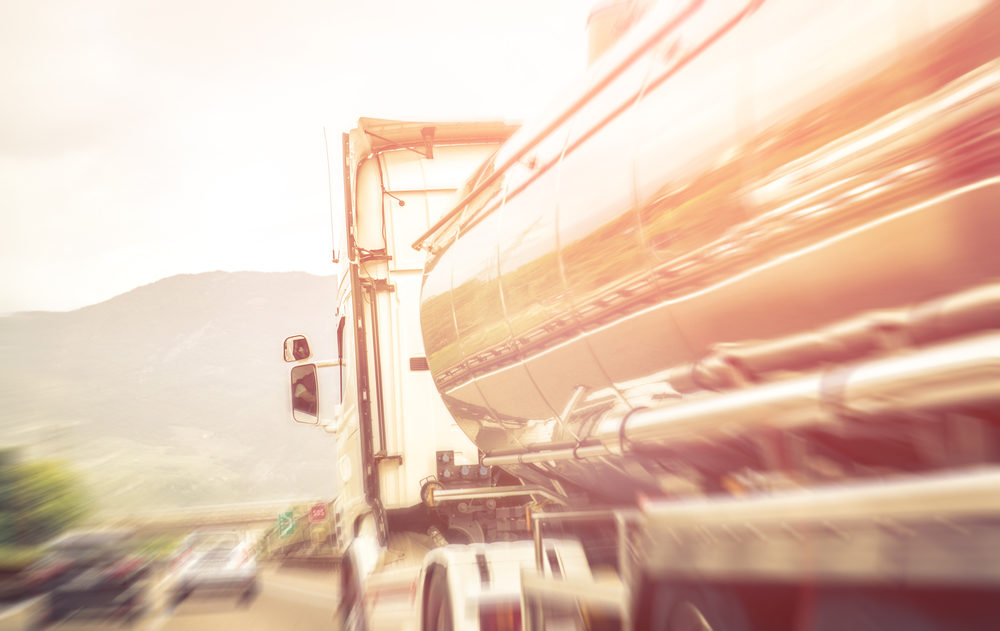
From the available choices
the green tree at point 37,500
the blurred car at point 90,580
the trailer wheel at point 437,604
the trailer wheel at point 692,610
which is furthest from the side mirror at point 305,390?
the green tree at point 37,500

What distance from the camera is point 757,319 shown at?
6.50 feet

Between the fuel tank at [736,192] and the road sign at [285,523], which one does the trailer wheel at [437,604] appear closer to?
the fuel tank at [736,192]

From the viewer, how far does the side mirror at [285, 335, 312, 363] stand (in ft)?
25.8

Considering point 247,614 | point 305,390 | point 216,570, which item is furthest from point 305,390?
point 216,570

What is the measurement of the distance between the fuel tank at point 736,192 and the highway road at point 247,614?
8263mm

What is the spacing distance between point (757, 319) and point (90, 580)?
13.8 m

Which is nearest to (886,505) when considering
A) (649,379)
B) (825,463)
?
(825,463)

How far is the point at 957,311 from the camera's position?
1.48 metres

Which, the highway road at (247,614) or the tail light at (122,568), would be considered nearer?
the highway road at (247,614)

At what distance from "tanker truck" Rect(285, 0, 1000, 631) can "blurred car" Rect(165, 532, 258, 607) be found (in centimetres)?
1168

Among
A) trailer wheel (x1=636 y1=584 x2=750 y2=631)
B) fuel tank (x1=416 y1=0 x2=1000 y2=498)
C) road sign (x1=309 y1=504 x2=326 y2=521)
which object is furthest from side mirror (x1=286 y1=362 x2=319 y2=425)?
trailer wheel (x1=636 y1=584 x2=750 y2=631)

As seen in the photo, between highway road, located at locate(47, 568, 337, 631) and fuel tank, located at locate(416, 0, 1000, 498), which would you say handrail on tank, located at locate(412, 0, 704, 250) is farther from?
highway road, located at locate(47, 568, 337, 631)

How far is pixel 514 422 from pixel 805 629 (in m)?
2.26

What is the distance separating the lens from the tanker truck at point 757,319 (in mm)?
1405
